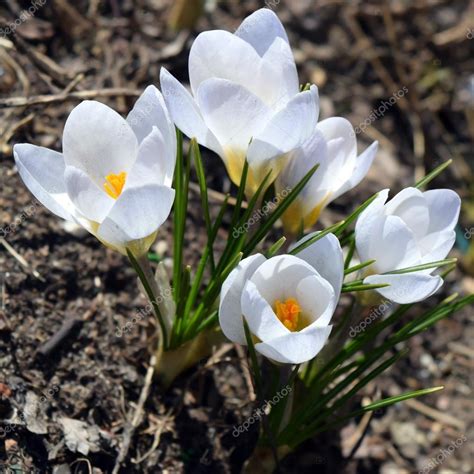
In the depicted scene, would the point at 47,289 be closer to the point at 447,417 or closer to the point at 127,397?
the point at 127,397

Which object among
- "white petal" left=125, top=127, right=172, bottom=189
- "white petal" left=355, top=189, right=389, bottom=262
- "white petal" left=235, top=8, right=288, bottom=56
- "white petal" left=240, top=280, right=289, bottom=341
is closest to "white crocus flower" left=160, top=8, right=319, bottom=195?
"white petal" left=235, top=8, right=288, bottom=56

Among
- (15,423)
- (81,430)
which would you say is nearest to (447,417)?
(81,430)

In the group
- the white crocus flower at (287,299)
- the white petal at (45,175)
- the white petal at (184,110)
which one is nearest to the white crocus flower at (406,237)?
the white crocus flower at (287,299)

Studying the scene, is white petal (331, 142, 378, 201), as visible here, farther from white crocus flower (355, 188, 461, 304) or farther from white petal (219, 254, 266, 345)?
white petal (219, 254, 266, 345)

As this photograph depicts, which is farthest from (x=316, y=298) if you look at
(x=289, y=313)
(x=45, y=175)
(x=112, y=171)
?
(x=45, y=175)

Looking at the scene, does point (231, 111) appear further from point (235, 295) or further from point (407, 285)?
point (407, 285)
